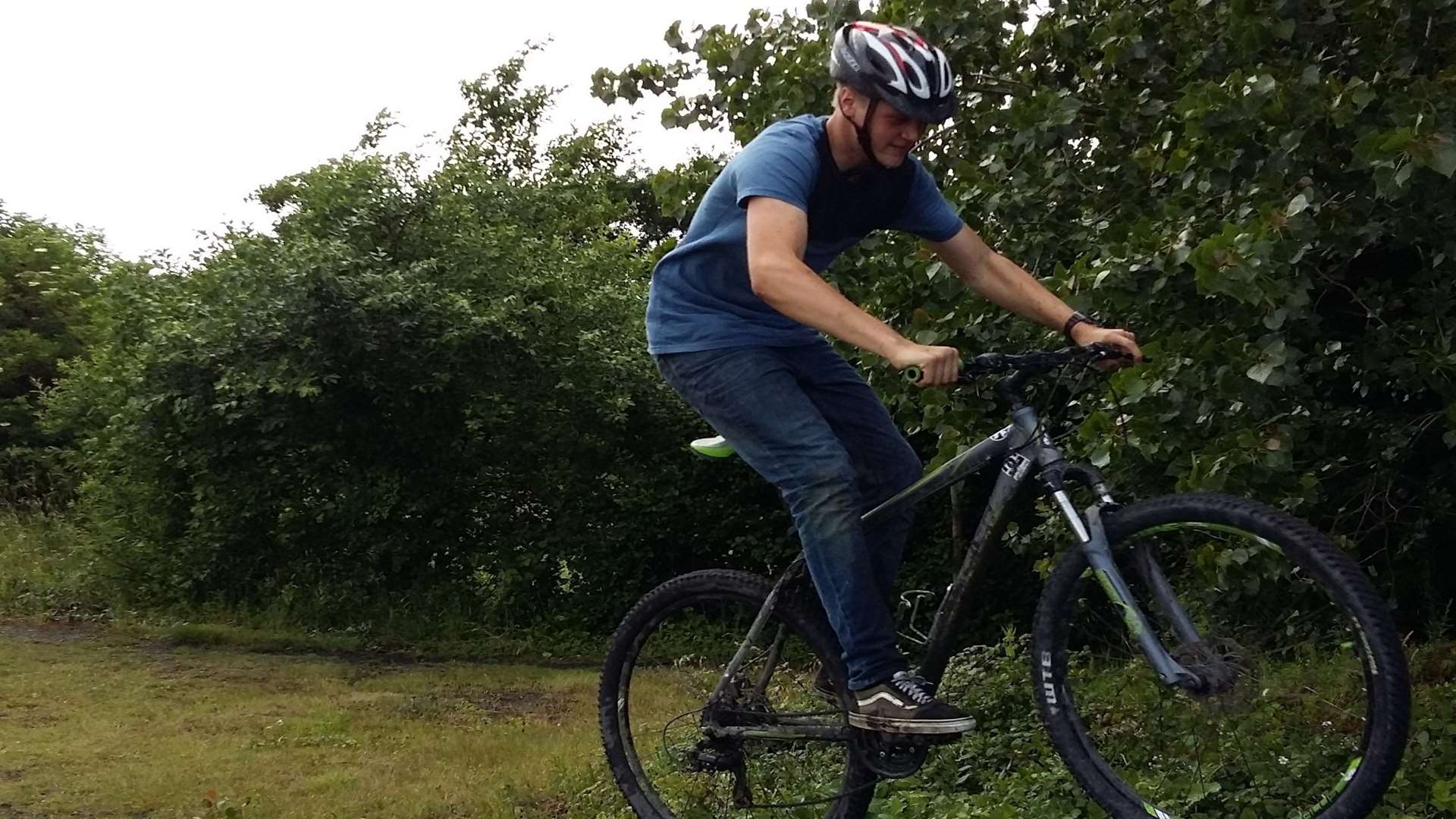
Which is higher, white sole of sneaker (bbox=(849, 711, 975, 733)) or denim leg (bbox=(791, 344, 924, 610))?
denim leg (bbox=(791, 344, 924, 610))

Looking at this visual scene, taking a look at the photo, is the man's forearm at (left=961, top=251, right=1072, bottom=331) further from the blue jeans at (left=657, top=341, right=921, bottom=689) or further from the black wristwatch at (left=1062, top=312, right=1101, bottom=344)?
the blue jeans at (left=657, top=341, right=921, bottom=689)

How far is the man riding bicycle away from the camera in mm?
3031

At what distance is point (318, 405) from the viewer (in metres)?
11.7

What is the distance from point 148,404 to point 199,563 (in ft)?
6.25

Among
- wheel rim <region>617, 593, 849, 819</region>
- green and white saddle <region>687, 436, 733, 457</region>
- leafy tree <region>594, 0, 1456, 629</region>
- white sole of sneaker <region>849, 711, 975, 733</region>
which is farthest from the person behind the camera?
leafy tree <region>594, 0, 1456, 629</region>

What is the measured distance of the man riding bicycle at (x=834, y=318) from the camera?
3.03 meters

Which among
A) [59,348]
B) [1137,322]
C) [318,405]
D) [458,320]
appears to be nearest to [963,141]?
[1137,322]

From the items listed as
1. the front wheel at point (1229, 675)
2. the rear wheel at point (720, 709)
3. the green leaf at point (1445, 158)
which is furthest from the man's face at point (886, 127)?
the green leaf at point (1445, 158)

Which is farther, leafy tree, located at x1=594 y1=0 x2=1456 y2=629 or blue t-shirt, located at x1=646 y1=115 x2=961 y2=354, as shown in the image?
leafy tree, located at x1=594 y1=0 x2=1456 y2=629

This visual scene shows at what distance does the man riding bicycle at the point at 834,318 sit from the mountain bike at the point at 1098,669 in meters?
0.15

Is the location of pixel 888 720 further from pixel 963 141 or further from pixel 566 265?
pixel 566 265

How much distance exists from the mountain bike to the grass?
3.33ft

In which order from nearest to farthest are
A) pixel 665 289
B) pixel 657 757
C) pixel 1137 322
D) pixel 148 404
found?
pixel 665 289 < pixel 657 757 < pixel 1137 322 < pixel 148 404

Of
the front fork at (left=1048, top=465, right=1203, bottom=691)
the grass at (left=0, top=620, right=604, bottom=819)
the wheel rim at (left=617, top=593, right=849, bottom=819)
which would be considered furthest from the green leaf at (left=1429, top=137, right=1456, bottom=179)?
the grass at (left=0, top=620, right=604, bottom=819)
